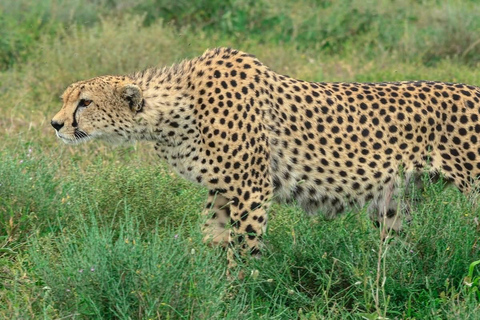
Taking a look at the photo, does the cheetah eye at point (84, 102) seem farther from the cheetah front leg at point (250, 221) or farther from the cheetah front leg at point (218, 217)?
the cheetah front leg at point (250, 221)

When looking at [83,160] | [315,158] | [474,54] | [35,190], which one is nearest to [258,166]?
[315,158]

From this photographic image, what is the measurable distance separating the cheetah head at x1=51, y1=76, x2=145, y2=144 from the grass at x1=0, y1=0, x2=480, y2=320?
32 centimetres

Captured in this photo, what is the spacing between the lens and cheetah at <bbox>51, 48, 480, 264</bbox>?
4121 millimetres

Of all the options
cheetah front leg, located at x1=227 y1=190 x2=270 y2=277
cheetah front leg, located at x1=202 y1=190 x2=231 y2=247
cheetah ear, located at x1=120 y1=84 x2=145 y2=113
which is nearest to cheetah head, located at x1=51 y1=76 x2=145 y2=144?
cheetah ear, located at x1=120 y1=84 x2=145 y2=113

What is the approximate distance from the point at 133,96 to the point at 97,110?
18 cm

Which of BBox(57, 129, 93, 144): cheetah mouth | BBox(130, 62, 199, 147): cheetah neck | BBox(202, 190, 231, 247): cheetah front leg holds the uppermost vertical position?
BBox(130, 62, 199, 147): cheetah neck

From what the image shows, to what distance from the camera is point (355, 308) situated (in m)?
3.63

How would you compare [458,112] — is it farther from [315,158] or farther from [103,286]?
[103,286]

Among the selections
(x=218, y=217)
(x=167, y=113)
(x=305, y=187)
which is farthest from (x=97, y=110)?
(x=305, y=187)

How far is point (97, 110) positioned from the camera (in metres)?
4.18

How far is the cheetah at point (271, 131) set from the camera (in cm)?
412

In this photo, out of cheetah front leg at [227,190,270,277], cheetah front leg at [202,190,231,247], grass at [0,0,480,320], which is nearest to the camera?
grass at [0,0,480,320]

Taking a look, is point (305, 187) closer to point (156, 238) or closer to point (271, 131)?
point (271, 131)

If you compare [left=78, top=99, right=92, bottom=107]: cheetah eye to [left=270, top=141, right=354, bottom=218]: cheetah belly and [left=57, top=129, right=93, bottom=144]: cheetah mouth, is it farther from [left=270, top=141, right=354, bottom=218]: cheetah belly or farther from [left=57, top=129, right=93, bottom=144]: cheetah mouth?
[left=270, top=141, right=354, bottom=218]: cheetah belly
